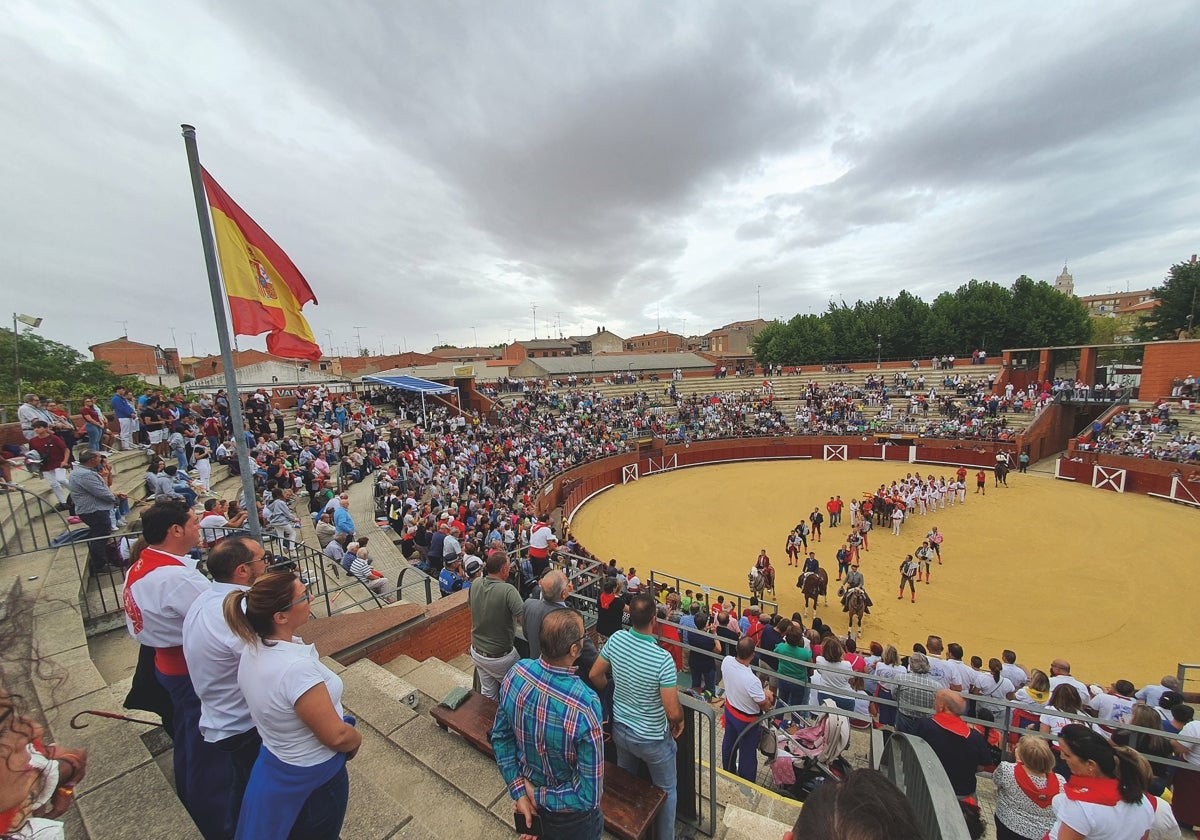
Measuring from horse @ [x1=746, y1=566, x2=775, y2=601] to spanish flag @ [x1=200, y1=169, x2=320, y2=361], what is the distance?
11008 millimetres

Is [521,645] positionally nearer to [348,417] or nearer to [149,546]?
[149,546]

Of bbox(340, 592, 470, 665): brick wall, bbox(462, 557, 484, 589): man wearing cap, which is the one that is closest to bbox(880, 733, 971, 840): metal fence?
bbox(340, 592, 470, 665): brick wall

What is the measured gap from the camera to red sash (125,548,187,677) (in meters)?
2.73

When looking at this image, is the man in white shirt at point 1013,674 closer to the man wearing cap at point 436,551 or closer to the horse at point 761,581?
the horse at point 761,581

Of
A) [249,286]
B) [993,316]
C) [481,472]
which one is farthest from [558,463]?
[993,316]

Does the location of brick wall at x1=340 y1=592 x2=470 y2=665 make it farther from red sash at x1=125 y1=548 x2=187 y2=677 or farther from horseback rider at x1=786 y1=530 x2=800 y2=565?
horseback rider at x1=786 y1=530 x2=800 y2=565

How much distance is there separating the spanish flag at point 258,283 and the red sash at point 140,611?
10.5ft

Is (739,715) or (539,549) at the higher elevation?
(539,549)

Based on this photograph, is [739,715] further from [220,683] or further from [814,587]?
[814,587]

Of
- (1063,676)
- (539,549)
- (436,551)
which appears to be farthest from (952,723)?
(436,551)

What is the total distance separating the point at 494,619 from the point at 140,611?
6.74 feet

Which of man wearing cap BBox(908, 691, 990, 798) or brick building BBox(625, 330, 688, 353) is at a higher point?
brick building BBox(625, 330, 688, 353)

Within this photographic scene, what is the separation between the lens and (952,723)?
3.81 meters

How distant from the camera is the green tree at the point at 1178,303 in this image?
40.9m
